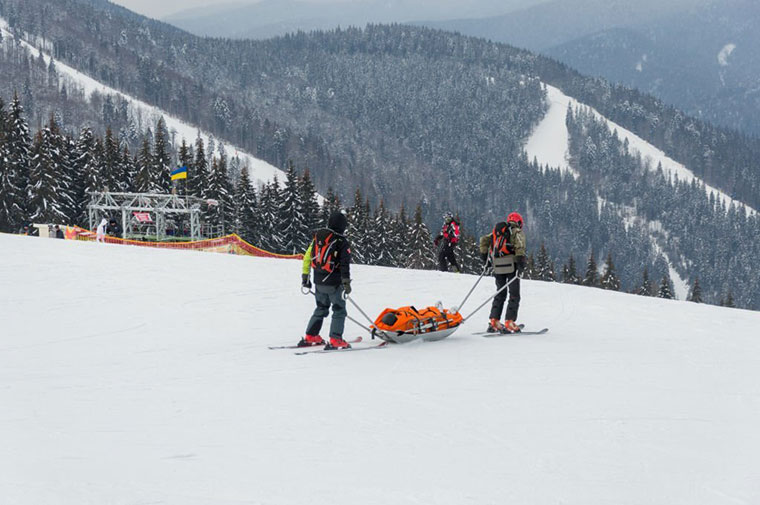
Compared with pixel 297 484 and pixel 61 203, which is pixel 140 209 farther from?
pixel 297 484

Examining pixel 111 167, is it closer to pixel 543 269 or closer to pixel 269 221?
pixel 269 221

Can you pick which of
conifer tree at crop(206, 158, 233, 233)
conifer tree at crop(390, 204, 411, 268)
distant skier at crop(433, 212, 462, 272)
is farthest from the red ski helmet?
conifer tree at crop(206, 158, 233, 233)

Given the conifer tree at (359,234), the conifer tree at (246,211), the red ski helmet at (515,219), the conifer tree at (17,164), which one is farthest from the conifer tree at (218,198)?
the red ski helmet at (515,219)

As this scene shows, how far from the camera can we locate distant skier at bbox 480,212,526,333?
10.2 metres

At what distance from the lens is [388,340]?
9.37 meters

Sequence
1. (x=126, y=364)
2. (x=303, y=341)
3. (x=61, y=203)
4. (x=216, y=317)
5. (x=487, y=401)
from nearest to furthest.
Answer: (x=487, y=401) → (x=126, y=364) → (x=303, y=341) → (x=216, y=317) → (x=61, y=203)

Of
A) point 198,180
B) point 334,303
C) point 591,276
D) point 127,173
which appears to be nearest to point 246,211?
point 198,180

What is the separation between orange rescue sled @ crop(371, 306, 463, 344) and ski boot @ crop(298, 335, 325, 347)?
0.82m

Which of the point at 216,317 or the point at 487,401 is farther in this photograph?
the point at 216,317

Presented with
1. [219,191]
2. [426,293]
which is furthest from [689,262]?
[426,293]

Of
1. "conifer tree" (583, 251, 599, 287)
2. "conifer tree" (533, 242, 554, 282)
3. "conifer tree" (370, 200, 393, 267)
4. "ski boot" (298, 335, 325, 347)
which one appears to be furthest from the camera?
"conifer tree" (583, 251, 599, 287)

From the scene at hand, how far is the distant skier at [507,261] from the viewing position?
10.2m

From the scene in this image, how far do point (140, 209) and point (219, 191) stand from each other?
47.2 ft

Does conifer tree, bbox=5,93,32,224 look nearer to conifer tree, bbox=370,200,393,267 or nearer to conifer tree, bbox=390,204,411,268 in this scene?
conifer tree, bbox=370,200,393,267
